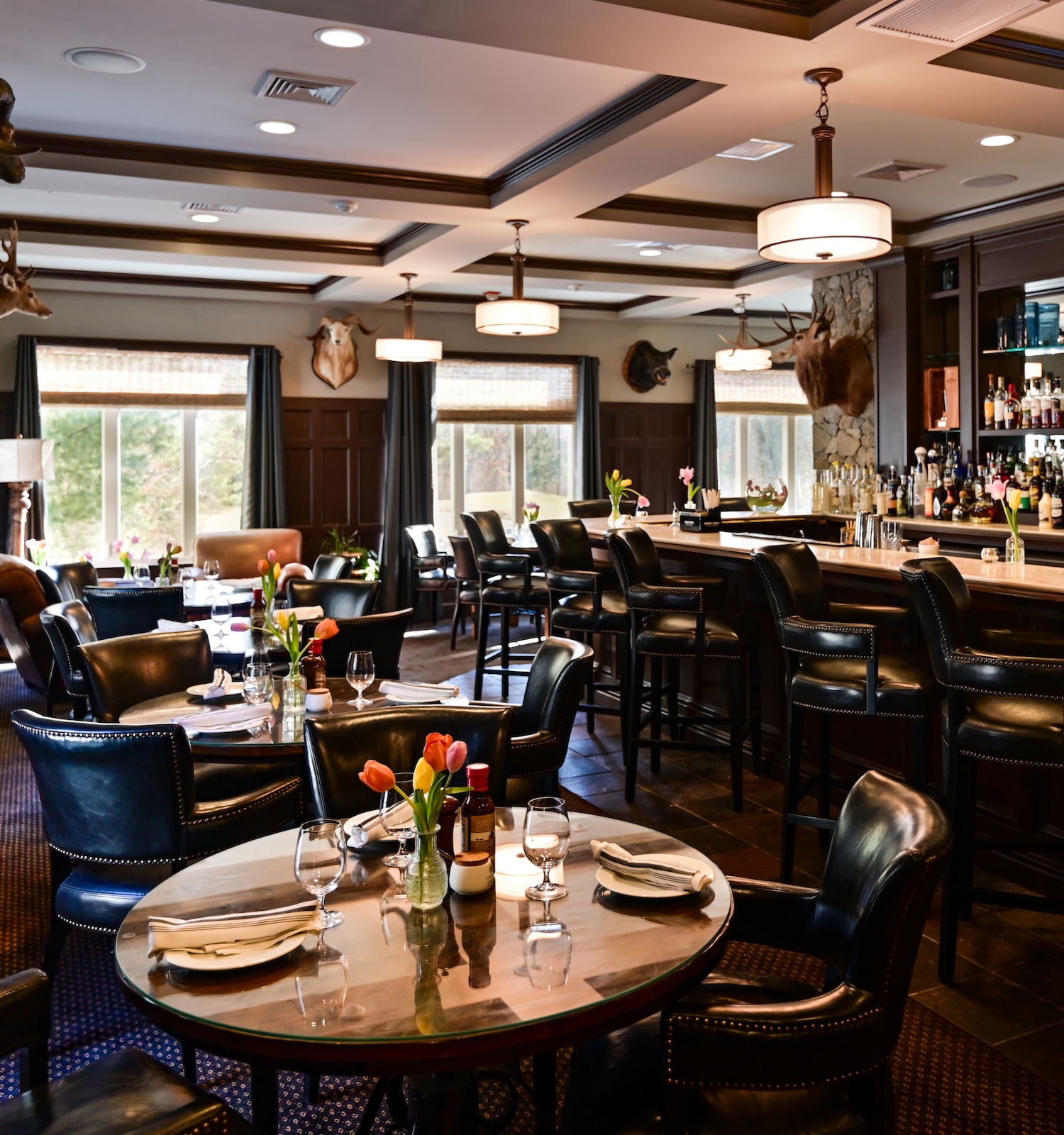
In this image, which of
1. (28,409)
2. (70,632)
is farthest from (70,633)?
(28,409)

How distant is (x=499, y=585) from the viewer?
6.63 m

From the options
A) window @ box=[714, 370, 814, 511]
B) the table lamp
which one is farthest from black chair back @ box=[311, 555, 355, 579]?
window @ box=[714, 370, 814, 511]

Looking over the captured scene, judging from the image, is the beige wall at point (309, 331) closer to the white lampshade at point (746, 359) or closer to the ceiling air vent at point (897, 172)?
the white lampshade at point (746, 359)

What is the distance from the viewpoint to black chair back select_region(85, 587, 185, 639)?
5.44 m

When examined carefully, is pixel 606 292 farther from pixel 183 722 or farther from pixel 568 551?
pixel 183 722

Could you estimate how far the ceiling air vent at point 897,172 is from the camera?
18.4 feet

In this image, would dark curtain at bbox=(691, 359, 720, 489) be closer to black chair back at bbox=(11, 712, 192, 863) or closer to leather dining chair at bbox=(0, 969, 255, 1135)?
black chair back at bbox=(11, 712, 192, 863)

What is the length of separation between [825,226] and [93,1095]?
3371mm

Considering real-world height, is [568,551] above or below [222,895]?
above

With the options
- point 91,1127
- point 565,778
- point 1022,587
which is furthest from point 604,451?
point 91,1127

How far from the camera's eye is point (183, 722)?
318cm

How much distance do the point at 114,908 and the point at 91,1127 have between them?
1.11 metres

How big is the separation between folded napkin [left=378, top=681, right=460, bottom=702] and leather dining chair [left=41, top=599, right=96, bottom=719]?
74.0 inches

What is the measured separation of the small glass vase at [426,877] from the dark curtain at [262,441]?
25.9 feet
